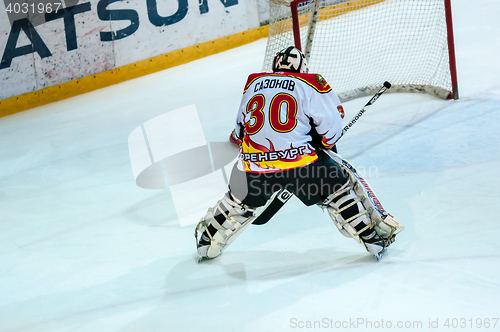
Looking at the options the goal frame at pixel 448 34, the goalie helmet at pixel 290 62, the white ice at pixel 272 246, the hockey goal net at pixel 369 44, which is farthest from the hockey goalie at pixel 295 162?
the hockey goal net at pixel 369 44

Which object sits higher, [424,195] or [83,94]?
[424,195]

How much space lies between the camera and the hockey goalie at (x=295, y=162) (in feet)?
7.26

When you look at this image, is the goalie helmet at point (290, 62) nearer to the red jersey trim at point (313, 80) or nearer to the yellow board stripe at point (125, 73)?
the red jersey trim at point (313, 80)

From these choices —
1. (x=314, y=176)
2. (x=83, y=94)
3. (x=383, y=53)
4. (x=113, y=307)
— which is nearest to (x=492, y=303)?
(x=314, y=176)

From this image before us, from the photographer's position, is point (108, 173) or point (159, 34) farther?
point (159, 34)

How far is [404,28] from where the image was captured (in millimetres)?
6004

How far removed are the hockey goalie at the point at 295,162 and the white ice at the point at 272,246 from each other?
25 cm

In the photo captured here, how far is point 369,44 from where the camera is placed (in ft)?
19.6

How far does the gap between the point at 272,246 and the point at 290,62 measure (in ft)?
3.18

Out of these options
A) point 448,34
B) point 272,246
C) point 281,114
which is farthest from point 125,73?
point 281,114

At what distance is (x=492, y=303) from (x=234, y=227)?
3.75 ft

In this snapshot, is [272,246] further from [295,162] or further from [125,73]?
[125,73]

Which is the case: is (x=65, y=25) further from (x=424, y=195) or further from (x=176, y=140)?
(x=424, y=195)

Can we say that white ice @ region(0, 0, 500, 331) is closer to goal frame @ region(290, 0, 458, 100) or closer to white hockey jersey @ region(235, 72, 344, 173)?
goal frame @ region(290, 0, 458, 100)
